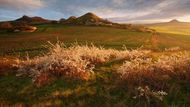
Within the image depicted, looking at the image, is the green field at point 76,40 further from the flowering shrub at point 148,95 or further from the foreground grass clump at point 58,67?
the flowering shrub at point 148,95

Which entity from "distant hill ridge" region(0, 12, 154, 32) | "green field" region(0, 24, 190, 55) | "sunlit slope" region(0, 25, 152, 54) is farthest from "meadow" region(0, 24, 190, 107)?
"distant hill ridge" region(0, 12, 154, 32)

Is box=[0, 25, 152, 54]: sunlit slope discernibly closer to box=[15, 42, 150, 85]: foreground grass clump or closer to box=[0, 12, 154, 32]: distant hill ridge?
box=[0, 12, 154, 32]: distant hill ridge

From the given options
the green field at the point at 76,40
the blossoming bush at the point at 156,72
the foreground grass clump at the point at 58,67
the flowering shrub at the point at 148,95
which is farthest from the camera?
the green field at the point at 76,40

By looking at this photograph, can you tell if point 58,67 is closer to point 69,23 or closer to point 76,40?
point 76,40

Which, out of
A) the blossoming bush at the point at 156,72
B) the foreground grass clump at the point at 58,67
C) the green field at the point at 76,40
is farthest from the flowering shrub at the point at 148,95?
the green field at the point at 76,40

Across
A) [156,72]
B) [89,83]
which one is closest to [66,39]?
[156,72]

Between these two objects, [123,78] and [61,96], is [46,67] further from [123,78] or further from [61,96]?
[123,78]

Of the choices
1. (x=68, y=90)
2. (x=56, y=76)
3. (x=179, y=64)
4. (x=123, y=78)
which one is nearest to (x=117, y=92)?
(x=123, y=78)

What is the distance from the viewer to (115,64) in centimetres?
1431

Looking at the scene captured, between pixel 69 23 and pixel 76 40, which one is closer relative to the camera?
pixel 76 40

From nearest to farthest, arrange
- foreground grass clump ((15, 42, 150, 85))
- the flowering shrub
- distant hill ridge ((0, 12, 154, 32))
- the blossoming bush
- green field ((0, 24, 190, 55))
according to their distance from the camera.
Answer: the flowering shrub, the blossoming bush, foreground grass clump ((15, 42, 150, 85)), green field ((0, 24, 190, 55)), distant hill ridge ((0, 12, 154, 32))

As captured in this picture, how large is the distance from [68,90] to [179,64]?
216 inches

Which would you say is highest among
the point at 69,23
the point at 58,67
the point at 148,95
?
the point at 58,67

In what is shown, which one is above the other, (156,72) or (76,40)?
(156,72)
